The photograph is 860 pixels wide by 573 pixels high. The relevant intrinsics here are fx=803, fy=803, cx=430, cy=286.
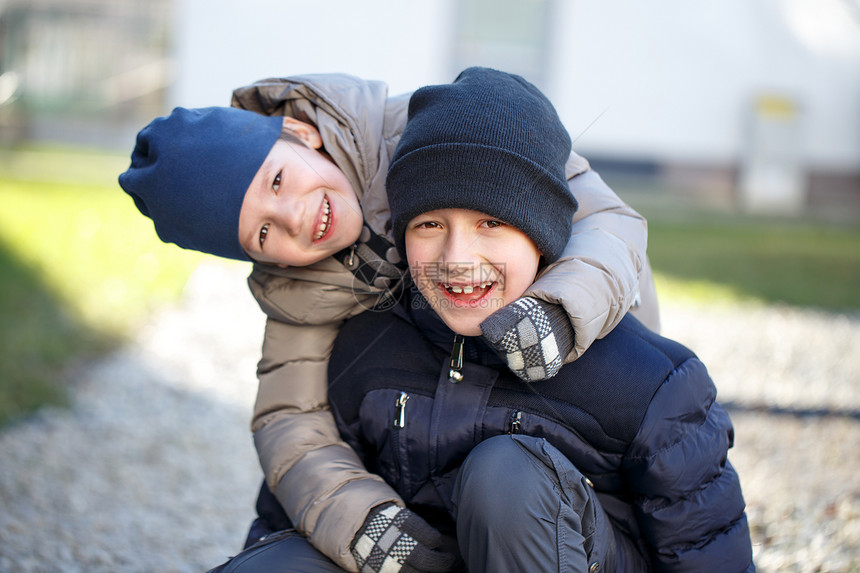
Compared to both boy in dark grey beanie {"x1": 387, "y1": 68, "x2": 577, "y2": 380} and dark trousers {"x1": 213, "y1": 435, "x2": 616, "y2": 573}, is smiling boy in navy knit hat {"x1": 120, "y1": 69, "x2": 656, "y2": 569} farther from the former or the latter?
dark trousers {"x1": 213, "y1": 435, "x2": 616, "y2": 573}

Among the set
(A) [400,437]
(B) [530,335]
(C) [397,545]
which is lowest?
(C) [397,545]

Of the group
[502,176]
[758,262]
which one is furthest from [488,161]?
[758,262]

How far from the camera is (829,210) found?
9.08 meters

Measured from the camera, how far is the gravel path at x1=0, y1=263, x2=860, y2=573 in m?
2.27

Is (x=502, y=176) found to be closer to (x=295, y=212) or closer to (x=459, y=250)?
(x=459, y=250)

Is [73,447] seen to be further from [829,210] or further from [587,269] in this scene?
[829,210]

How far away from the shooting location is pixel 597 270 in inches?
63.7

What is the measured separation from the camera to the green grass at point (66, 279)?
3.46 m

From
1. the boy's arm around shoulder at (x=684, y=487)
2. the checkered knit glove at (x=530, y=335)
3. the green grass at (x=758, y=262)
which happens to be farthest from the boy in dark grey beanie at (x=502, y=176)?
the green grass at (x=758, y=262)

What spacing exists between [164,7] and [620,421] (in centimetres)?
1207

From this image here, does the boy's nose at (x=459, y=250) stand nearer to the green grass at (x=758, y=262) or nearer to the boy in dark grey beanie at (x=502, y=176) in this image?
the boy in dark grey beanie at (x=502, y=176)

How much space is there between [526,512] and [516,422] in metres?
0.28

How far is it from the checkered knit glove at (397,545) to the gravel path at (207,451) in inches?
32.6

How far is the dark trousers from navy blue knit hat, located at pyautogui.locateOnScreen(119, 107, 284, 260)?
0.81m
